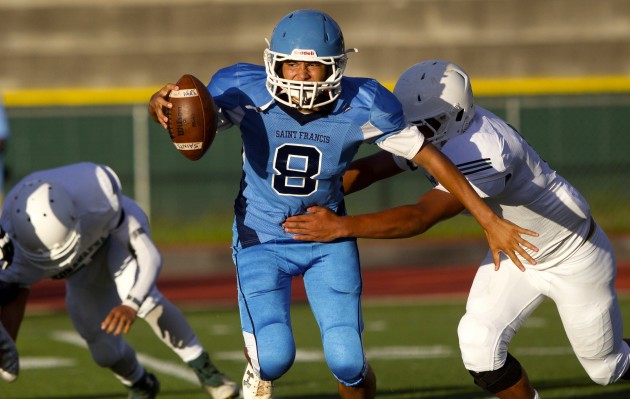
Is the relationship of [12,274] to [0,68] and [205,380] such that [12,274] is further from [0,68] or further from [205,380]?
[0,68]

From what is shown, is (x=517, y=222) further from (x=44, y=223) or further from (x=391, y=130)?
(x=44, y=223)

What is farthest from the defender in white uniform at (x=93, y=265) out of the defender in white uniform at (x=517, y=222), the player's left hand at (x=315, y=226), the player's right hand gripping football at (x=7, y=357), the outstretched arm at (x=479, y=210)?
the outstretched arm at (x=479, y=210)

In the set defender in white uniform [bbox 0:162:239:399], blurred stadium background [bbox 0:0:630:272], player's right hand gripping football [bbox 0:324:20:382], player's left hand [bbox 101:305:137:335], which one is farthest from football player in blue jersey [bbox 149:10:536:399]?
blurred stadium background [bbox 0:0:630:272]

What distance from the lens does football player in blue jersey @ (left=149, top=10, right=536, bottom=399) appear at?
182 inches

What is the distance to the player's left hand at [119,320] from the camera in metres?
5.20

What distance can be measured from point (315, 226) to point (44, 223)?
138cm

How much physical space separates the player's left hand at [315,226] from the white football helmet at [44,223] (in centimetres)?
120

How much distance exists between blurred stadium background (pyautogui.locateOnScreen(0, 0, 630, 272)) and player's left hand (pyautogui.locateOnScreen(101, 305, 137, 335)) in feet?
25.3

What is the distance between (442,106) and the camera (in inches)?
192

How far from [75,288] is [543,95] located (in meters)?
8.77

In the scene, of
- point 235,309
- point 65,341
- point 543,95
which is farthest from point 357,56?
point 65,341

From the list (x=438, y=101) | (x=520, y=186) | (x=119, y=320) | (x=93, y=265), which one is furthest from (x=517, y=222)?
(x=93, y=265)

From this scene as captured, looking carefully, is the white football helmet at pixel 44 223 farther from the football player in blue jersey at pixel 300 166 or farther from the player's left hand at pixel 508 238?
the player's left hand at pixel 508 238

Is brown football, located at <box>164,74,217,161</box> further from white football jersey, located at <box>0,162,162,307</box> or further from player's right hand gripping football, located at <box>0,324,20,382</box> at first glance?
player's right hand gripping football, located at <box>0,324,20,382</box>
